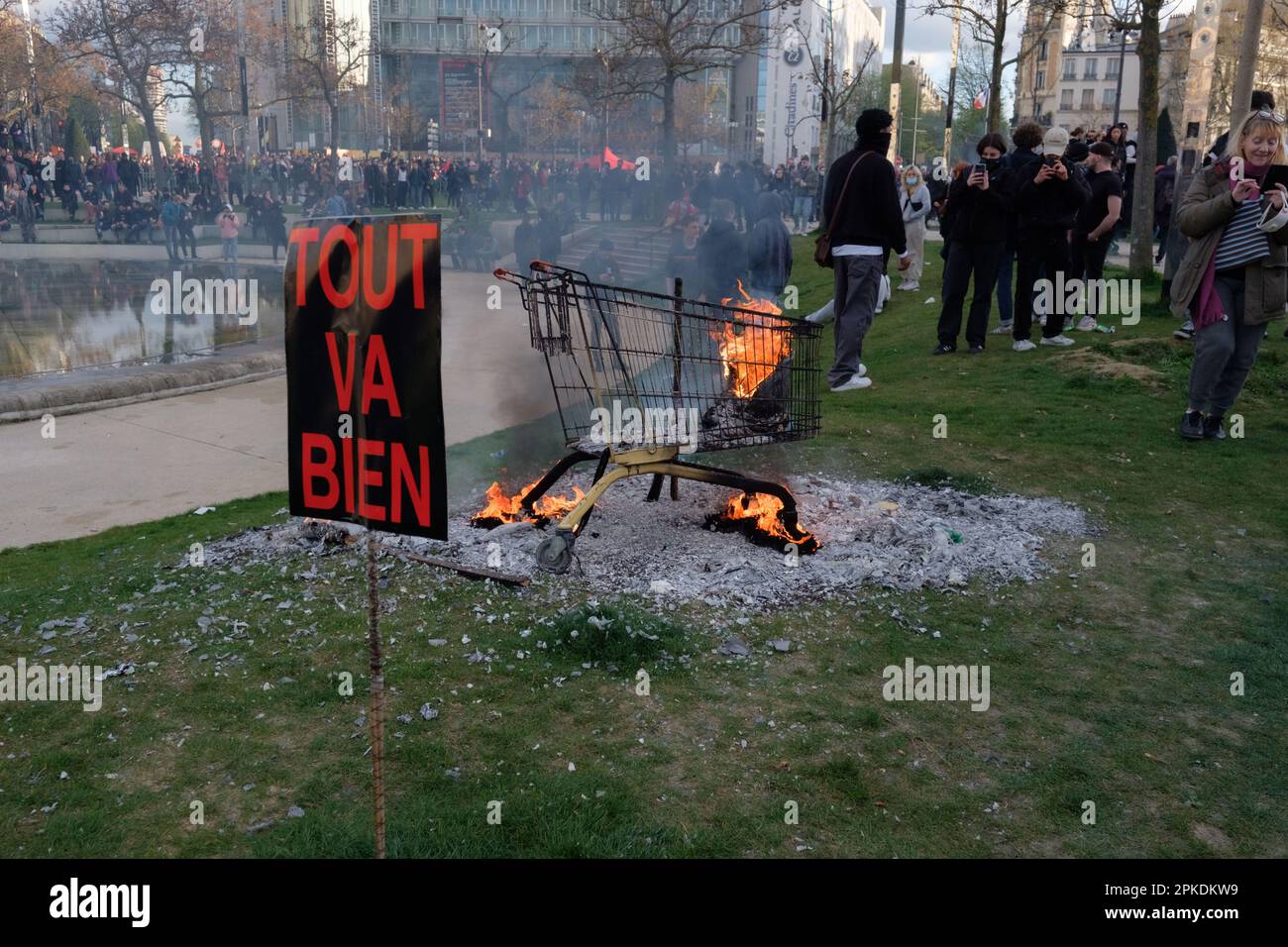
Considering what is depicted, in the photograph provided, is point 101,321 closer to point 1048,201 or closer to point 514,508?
point 514,508

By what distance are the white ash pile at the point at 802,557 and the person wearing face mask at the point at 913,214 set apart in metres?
7.90

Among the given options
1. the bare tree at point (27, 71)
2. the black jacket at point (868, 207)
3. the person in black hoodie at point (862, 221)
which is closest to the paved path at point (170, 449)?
the person in black hoodie at point (862, 221)

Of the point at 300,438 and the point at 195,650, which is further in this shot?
the point at 195,650

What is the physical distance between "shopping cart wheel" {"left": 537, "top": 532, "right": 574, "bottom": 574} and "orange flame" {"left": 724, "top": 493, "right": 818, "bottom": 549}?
1.23 metres

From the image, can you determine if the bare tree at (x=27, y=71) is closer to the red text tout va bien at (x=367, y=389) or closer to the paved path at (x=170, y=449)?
the paved path at (x=170, y=449)

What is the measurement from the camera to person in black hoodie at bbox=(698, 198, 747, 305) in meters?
12.0

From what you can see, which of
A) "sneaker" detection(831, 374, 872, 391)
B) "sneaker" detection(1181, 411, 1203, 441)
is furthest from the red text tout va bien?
"sneaker" detection(1181, 411, 1203, 441)

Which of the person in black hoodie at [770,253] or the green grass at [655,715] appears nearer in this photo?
the green grass at [655,715]

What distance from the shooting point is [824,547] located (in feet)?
19.7

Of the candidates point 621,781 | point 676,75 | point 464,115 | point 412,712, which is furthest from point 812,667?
point 464,115

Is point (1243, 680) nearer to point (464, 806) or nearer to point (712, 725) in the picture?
point (712, 725)

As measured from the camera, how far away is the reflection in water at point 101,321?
42.6 ft

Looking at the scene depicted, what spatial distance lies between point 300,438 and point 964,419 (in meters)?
6.94

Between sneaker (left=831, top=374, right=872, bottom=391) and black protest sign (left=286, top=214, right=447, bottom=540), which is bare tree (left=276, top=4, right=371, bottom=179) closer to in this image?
sneaker (left=831, top=374, right=872, bottom=391)
